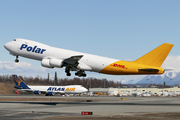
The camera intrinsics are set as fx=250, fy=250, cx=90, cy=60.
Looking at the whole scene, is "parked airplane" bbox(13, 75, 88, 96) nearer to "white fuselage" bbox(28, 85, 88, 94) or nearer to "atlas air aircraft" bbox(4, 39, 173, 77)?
"white fuselage" bbox(28, 85, 88, 94)

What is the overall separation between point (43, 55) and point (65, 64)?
5.06m

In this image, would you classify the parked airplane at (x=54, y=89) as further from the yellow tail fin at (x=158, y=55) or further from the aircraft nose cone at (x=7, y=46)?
the yellow tail fin at (x=158, y=55)

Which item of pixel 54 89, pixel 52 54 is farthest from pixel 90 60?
pixel 54 89

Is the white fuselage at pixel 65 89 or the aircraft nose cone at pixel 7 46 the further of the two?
the white fuselage at pixel 65 89

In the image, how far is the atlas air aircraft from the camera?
168ft

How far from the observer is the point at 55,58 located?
175ft

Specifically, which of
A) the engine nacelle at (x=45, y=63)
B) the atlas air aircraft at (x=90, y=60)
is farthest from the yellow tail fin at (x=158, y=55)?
the engine nacelle at (x=45, y=63)

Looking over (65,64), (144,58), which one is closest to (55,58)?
(65,64)

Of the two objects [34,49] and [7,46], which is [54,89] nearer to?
[7,46]

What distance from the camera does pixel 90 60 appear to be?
52.5 meters

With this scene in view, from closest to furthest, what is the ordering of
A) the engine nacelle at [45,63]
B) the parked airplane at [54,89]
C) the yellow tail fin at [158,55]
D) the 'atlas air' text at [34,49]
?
the yellow tail fin at [158,55]
the engine nacelle at [45,63]
the 'atlas air' text at [34,49]
the parked airplane at [54,89]

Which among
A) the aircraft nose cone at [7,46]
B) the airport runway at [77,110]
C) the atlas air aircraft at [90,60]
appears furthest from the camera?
the aircraft nose cone at [7,46]

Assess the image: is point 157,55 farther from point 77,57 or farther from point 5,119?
point 5,119

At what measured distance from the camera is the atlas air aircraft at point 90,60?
5106 centimetres
